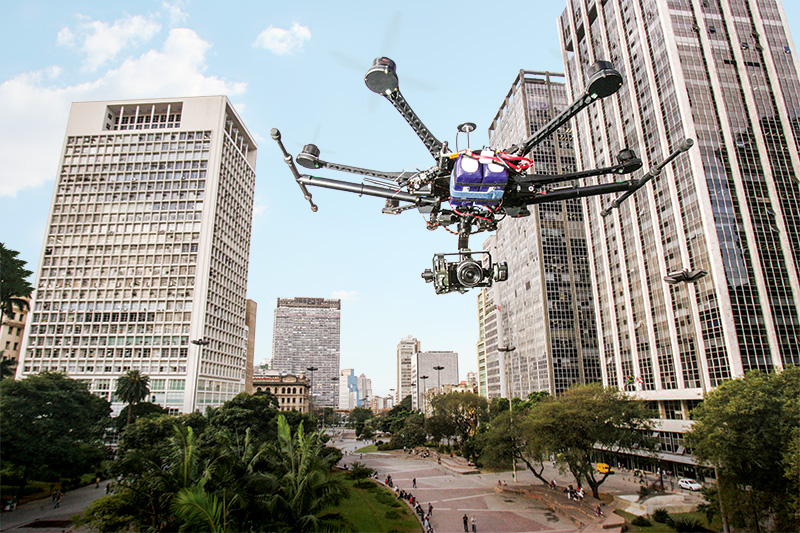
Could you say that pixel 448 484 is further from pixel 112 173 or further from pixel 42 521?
pixel 112 173

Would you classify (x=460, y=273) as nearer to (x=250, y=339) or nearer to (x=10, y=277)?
(x=10, y=277)

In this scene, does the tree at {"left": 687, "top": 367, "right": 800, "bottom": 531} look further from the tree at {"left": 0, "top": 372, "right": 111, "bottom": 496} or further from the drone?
the tree at {"left": 0, "top": 372, "right": 111, "bottom": 496}

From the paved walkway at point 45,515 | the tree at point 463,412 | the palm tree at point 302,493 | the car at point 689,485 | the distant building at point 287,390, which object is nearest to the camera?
the palm tree at point 302,493

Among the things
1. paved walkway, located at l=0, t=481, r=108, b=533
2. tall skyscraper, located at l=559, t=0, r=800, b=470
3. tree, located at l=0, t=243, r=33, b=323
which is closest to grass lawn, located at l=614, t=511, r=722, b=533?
tall skyscraper, located at l=559, t=0, r=800, b=470

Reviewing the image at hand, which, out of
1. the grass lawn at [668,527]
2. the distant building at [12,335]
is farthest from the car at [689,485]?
the distant building at [12,335]

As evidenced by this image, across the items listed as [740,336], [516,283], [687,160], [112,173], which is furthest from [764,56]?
[112,173]

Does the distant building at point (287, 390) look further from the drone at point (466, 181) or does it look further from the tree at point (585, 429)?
the drone at point (466, 181)
